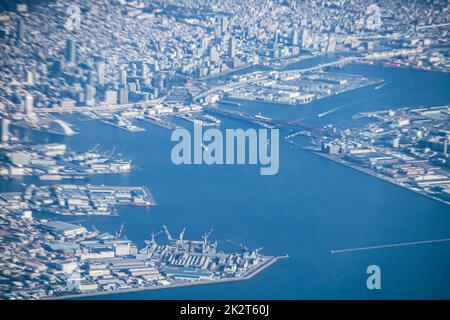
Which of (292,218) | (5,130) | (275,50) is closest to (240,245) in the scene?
(292,218)

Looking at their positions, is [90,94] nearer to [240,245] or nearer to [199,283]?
[240,245]

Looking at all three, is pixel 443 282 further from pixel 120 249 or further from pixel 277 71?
pixel 277 71

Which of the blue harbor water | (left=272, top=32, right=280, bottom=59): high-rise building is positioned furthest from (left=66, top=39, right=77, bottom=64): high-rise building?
(left=272, top=32, right=280, bottom=59): high-rise building

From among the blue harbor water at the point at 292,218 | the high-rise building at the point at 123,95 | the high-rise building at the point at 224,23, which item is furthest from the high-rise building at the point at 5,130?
the high-rise building at the point at 224,23

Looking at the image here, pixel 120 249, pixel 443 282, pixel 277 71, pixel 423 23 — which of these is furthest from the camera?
pixel 423 23

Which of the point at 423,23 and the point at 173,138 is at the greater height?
the point at 423,23
